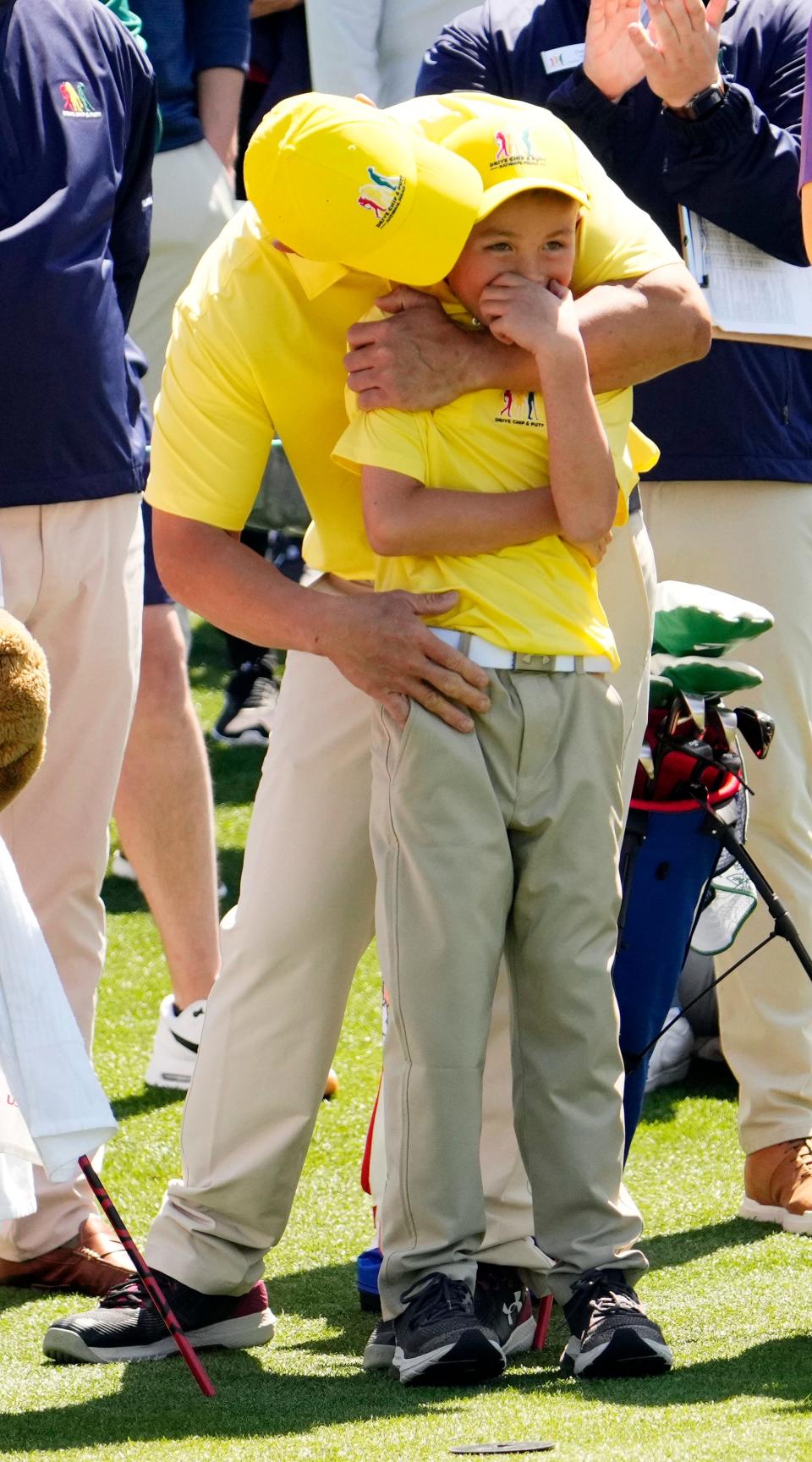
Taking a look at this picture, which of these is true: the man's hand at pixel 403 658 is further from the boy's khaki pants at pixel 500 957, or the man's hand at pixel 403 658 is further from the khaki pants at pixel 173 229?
the khaki pants at pixel 173 229

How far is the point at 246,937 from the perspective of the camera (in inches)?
119

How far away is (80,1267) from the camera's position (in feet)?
11.0

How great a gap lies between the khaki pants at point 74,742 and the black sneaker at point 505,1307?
75 cm

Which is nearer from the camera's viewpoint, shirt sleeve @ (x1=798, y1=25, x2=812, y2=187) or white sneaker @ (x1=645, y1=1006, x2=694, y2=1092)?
shirt sleeve @ (x1=798, y1=25, x2=812, y2=187)

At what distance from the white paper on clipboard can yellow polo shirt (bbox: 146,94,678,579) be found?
562 mm

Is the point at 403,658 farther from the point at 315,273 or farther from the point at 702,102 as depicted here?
the point at 702,102

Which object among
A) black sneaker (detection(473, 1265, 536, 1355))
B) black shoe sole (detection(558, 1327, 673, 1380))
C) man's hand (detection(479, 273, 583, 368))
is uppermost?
man's hand (detection(479, 273, 583, 368))

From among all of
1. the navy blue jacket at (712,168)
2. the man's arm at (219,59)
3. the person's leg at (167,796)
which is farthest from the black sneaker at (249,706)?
the navy blue jacket at (712,168)

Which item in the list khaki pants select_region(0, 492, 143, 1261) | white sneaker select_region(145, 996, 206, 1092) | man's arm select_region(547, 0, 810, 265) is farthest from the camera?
white sneaker select_region(145, 996, 206, 1092)

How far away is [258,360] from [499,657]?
1.71 ft

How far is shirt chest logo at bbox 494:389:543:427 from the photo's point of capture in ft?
9.23

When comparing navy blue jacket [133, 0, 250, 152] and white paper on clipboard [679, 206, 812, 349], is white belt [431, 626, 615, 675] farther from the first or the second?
navy blue jacket [133, 0, 250, 152]

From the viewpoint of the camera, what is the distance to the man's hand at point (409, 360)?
2.76 metres

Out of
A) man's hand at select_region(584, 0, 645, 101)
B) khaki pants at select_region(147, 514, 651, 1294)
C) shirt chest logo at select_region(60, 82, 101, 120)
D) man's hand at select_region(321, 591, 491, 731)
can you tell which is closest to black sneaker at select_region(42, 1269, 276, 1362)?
khaki pants at select_region(147, 514, 651, 1294)
